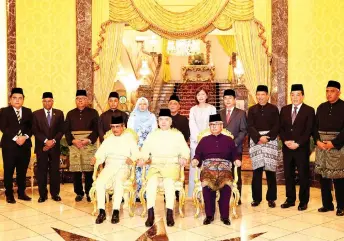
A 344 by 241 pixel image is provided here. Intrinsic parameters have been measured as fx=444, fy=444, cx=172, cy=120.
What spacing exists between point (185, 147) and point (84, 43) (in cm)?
340

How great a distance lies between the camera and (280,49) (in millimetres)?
7812

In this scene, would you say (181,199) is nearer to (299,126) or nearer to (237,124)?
(237,124)

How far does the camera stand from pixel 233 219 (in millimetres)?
5418

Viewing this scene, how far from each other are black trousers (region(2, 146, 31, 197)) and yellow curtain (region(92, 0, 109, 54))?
8.04 feet

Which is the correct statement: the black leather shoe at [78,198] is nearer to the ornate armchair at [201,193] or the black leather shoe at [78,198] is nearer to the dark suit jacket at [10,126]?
the dark suit jacket at [10,126]

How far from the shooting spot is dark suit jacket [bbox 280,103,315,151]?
5855 mm

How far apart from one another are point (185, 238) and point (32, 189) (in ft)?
11.9

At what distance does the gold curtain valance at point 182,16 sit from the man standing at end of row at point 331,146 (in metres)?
2.70

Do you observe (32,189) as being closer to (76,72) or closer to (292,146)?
(76,72)

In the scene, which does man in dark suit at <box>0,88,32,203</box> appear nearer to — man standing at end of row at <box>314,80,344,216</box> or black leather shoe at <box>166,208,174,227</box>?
black leather shoe at <box>166,208,174,227</box>

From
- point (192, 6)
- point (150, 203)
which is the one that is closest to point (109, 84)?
point (192, 6)

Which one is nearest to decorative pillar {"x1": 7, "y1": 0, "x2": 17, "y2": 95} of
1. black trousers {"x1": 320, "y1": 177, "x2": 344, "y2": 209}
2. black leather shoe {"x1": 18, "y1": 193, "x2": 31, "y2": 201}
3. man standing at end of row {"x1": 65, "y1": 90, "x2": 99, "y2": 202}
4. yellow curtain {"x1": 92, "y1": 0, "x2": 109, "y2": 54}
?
yellow curtain {"x1": 92, "y1": 0, "x2": 109, "y2": 54}

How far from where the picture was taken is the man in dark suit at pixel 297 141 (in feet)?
19.2

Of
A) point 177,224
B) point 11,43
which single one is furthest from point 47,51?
point 177,224
